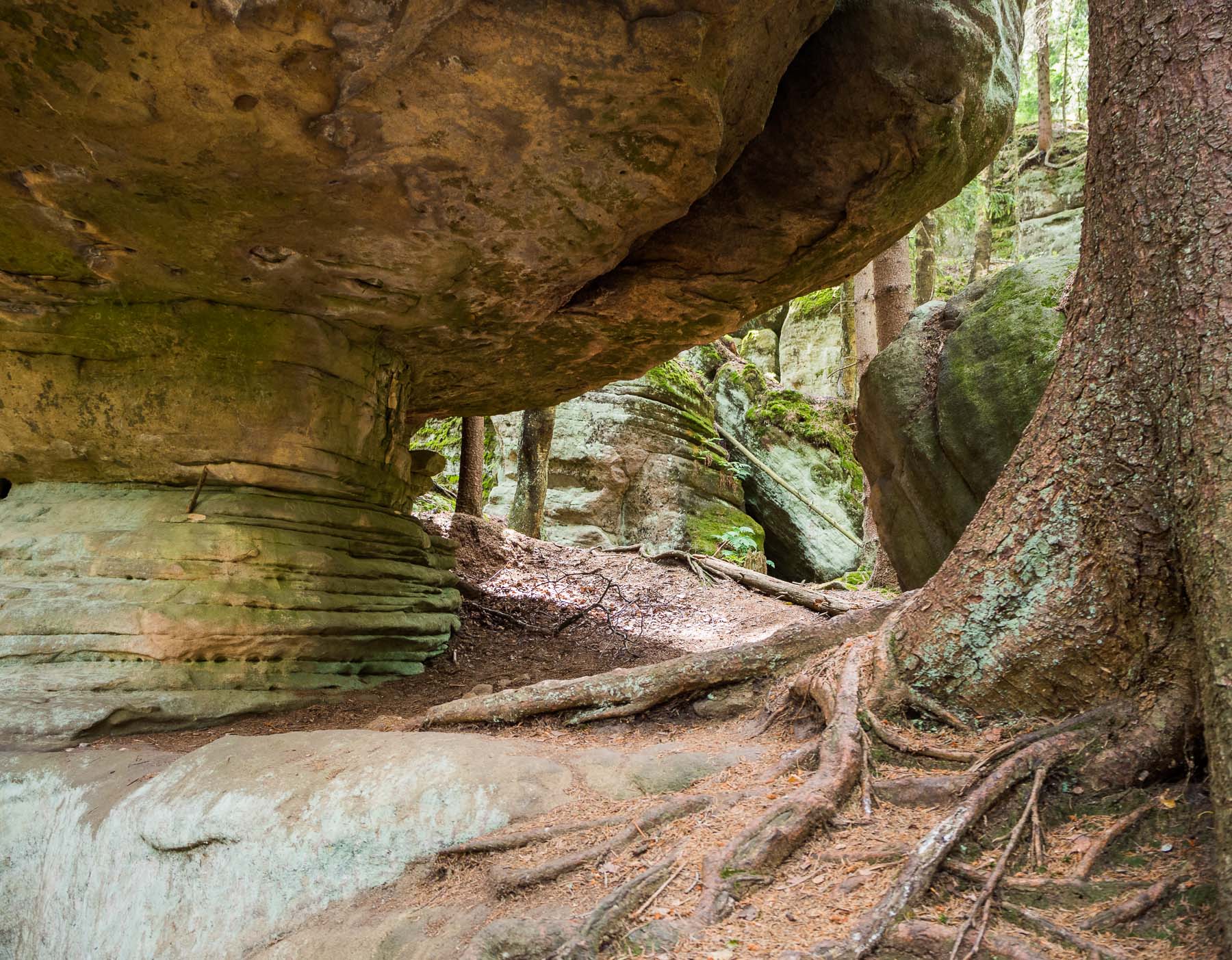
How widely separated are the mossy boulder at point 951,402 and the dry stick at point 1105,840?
4095 mm

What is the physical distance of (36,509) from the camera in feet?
17.9

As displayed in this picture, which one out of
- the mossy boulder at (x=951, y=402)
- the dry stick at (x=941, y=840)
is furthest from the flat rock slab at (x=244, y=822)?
the mossy boulder at (x=951, y=402)

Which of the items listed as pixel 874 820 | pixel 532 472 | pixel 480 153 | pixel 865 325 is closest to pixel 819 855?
pixel 874 820

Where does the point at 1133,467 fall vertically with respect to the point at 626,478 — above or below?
below

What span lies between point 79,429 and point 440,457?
422cm

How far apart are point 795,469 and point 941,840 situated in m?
14.4

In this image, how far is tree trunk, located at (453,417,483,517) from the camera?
10.4 m

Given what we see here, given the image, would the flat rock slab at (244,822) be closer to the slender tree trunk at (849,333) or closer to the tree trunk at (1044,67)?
the slender tree trunk at (849,333)

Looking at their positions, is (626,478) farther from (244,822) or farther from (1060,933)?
(1060,933)

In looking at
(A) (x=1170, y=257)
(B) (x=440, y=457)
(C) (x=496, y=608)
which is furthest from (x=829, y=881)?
(B) (x=440, y=457)

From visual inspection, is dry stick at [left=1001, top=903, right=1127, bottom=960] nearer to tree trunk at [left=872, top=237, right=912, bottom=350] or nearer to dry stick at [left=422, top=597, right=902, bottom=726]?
dry stick at [left=422, top=597, right=902, bottom=726]

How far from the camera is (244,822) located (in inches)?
130

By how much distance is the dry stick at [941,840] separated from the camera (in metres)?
2.13

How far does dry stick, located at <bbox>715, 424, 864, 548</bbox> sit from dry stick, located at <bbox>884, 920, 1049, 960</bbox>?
43.6ft
